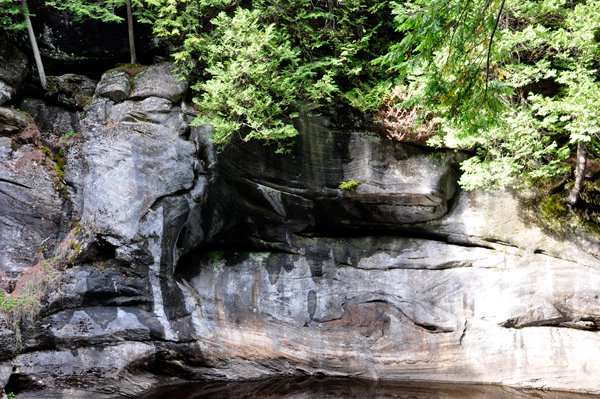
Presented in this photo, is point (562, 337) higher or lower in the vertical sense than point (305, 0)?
lower

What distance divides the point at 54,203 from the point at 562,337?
12560mm

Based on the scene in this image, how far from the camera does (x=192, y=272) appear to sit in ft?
31.5

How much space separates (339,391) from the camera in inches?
336

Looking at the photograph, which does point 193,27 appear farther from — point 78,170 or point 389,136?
point 389,136

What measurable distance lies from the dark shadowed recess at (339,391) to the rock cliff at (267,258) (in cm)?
26

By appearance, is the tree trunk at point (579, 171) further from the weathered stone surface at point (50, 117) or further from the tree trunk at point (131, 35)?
the weathered stone surface at point (50, 117)

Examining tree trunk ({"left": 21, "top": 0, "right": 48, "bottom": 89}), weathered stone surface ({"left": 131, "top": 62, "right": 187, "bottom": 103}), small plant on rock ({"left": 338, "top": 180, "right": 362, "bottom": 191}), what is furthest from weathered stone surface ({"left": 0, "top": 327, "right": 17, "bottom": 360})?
small plant on rock ({"left": 338, "top": 180, "right": 362, "bottom": 191})

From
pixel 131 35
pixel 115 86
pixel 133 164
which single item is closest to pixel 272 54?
pixel 133 164

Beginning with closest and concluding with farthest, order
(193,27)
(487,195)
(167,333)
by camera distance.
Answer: (167,333) < (193,27) < (487,195)

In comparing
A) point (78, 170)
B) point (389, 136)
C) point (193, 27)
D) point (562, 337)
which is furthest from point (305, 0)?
point (562, 337)

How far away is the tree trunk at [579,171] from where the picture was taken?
329 inches

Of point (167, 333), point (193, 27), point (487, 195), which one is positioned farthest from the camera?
point (487, 195)

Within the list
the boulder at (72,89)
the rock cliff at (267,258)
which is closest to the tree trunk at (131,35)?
the rock cliff at (267,258)

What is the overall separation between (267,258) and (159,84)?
5.38 metres
